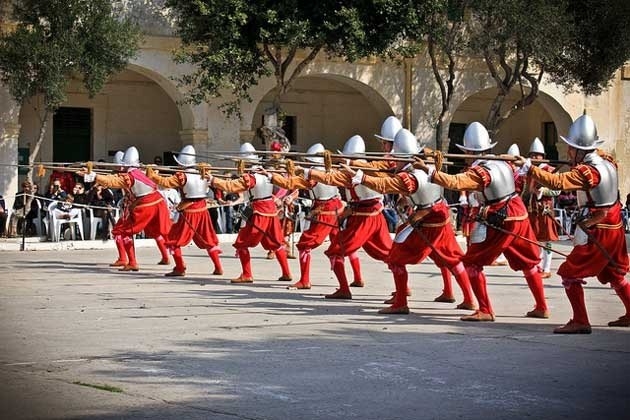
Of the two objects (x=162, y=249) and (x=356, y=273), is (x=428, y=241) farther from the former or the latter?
(x=162, y=249)

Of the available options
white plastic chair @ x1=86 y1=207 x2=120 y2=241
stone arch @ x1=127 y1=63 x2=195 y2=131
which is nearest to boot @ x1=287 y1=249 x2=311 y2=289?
white plastic chair @ x1=86 y1=207 x2=120 y2=241

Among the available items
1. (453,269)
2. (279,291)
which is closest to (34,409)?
(453,269)

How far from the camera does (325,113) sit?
1299 inches

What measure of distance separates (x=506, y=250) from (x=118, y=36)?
49.2 feet

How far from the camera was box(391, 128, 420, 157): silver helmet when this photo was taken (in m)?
12.2

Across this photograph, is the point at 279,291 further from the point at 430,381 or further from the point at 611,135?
the point at 611,135

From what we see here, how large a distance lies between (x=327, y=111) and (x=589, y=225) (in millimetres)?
22689

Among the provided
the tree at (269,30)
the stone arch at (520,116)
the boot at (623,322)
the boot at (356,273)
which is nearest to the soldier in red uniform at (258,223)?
the boot at (356,273)

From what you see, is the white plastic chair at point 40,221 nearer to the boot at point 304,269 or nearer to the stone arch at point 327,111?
the stone arch at point 327,111

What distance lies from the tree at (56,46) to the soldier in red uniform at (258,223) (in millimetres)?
9683

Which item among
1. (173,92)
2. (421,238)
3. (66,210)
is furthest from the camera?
(173,92)

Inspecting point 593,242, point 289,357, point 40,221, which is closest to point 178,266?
point 593,242

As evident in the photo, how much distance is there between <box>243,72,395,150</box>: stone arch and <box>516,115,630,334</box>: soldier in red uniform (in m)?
20.7

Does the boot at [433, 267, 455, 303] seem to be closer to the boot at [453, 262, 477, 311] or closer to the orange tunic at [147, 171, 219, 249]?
the boot at [453, 262, 477, 311]
